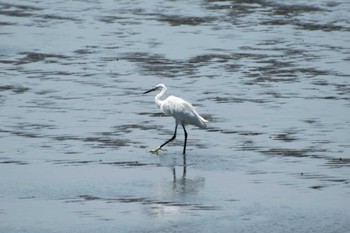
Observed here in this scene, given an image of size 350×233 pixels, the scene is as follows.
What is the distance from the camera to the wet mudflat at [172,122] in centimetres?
1530

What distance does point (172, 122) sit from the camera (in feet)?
72.3

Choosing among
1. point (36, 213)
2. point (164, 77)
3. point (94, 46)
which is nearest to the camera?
point (36, 213)

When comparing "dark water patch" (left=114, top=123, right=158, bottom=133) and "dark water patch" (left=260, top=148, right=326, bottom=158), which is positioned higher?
"dark water patch" (left=260, top=148, right=326, bottom=158)

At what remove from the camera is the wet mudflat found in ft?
50.2

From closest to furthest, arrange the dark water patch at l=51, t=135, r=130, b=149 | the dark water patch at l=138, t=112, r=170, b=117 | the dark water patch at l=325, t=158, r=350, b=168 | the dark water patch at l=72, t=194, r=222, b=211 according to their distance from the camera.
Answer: the dark water patch at l=72, t=194, r=222, b=211
the dark water patch at l=325, t=158, r=350, b=168
the dark water patch at l=51, t=135, r=130, b=149
the dark water patch at l=138, t=112, r=170, b=117

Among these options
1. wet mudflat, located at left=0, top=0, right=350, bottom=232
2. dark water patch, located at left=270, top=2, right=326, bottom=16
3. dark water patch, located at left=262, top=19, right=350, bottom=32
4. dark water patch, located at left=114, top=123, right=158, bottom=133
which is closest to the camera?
wet mudflat, located at left=0, top=0, right=350, bottom=232

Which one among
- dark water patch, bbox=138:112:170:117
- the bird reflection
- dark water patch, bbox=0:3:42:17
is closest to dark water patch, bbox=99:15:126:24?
dark water patch, bbox=0:3:42:17

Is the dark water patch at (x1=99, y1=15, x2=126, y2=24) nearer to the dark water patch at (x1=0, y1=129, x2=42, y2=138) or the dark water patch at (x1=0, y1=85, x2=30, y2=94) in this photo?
the dark water patch at (x1=0, y1=85, x2=30, y2=94)

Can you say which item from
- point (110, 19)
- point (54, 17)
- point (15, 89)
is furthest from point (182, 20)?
point (15, 89)

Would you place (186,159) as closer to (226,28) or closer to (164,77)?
(164,77)

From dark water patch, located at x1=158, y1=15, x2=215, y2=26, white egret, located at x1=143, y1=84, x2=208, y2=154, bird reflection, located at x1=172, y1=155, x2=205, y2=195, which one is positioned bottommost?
dark water patch, located at x1=158, y1=15, x2=215, y2=26

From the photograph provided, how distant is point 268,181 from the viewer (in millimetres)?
16906

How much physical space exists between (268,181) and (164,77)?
1024 centimetres

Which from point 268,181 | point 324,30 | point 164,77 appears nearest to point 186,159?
point 268,181
